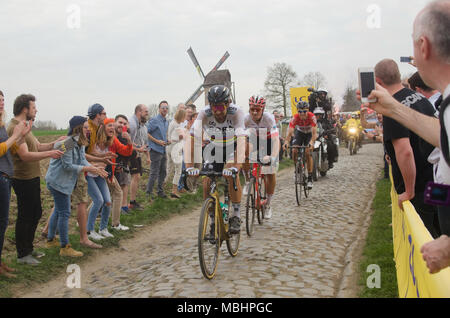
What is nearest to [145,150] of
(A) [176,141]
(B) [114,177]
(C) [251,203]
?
(B) [114,177]

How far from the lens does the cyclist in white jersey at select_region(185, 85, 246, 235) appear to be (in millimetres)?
6051

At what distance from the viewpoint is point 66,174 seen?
6.88 meters

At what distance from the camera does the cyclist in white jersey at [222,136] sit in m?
6.05

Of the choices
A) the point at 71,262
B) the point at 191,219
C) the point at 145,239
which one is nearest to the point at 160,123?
the point at 191,219

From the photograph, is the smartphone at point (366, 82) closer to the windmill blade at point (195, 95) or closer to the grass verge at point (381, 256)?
the grass verge at point (381, 256)

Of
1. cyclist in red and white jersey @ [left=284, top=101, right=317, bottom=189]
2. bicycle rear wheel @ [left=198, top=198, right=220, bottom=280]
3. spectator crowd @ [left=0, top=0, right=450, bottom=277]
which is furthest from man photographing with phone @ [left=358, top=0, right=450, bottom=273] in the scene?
cyclist in red and white jersey @ [left=284, top=101, right=317, bottom=189]

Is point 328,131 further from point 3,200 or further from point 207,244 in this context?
point 3,200

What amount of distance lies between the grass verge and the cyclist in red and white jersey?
2.68 metres

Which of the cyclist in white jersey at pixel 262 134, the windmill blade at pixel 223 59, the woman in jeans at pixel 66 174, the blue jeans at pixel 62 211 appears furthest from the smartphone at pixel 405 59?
the windmill blade at pixel 223 59

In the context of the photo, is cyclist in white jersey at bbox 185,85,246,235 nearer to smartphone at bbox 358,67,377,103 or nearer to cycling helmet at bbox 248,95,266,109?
cycling helmet at bbox 248,95,266,109

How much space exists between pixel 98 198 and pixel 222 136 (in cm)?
271

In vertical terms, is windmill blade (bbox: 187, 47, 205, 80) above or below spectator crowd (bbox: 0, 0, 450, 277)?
above

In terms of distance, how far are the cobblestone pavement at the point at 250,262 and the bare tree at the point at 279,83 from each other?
2320 inches
